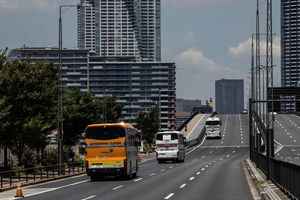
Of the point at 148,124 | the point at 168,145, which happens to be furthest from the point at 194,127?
the point at 168,145

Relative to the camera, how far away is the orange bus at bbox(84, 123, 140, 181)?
39.2m

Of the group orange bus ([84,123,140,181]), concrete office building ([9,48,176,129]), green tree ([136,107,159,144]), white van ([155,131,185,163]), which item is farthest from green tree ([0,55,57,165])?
concrete office building ([9,48,176,129])

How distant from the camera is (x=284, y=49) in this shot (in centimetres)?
5406

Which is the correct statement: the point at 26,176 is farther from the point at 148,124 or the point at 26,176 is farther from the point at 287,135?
the point at 287,135

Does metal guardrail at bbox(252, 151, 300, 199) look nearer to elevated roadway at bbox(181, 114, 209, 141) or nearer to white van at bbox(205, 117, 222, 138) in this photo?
white van at bbox(205, 117, 222, 138)

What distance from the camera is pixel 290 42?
170 feet

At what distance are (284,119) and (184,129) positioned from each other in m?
25.8

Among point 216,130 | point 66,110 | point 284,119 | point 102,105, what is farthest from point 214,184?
point 284,119

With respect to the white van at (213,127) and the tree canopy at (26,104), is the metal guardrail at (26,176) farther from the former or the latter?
the white van at (213,127)

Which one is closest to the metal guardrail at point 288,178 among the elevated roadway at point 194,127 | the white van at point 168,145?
the white van at point 168,145

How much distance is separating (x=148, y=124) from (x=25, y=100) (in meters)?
67.0

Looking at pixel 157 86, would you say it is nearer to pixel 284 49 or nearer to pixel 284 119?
pixel 284 119

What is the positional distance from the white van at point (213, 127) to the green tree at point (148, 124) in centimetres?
952

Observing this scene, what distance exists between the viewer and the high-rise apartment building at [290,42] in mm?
47812
